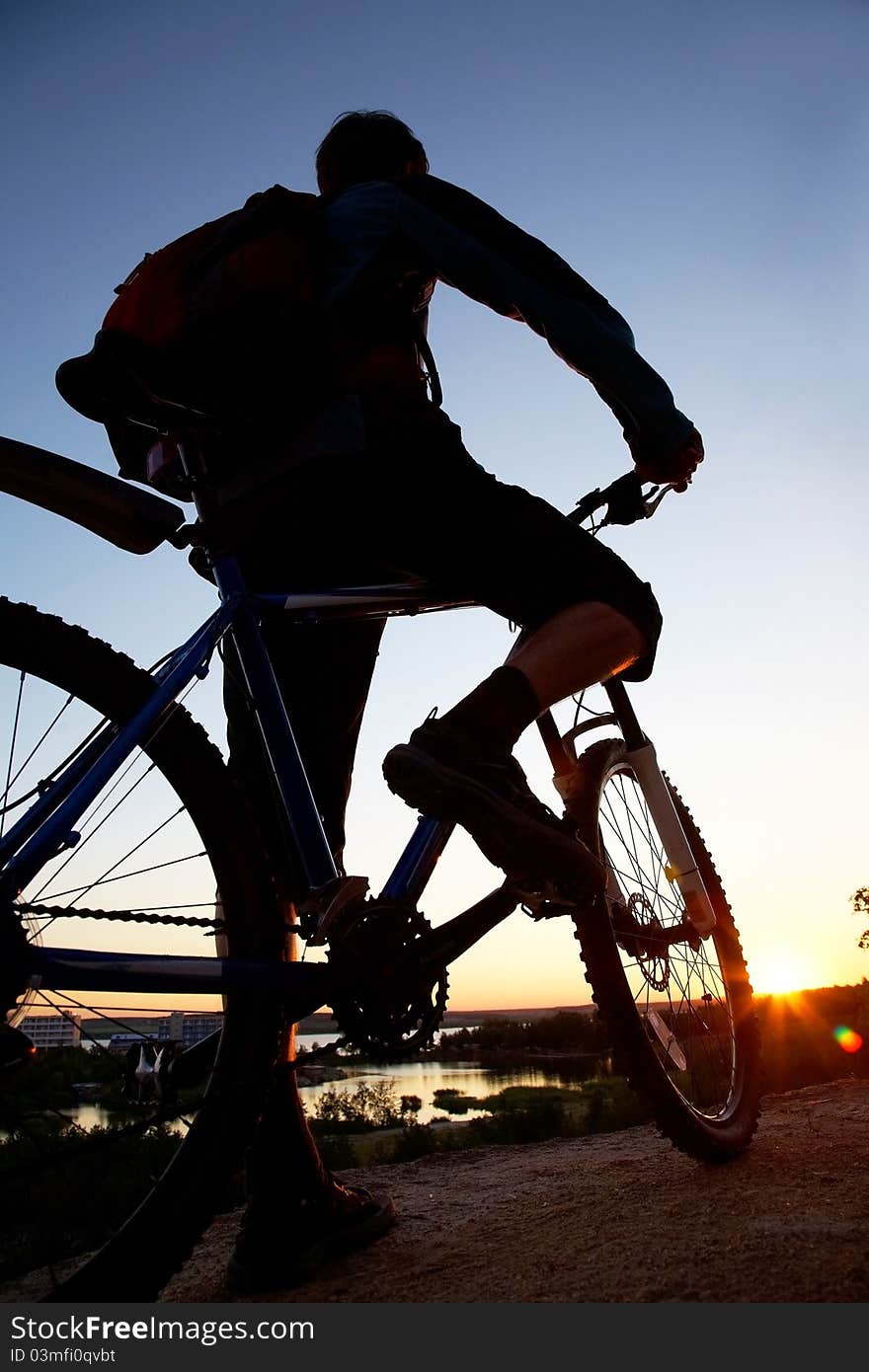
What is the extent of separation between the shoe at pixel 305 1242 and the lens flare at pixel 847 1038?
3964 millimetres

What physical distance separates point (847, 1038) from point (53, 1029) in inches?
199

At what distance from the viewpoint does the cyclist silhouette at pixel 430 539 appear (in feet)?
6.11

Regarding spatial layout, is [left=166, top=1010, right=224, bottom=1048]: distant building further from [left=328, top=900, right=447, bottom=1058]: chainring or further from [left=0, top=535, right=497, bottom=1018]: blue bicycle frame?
[left=328, top=900, right=447, bottom=1058]: chainring

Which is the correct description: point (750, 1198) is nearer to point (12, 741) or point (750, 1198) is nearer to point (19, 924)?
point (19, 924)

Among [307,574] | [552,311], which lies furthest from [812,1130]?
[552,311]

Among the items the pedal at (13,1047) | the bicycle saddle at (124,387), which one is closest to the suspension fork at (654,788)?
the bicycle saddle at (124,387)

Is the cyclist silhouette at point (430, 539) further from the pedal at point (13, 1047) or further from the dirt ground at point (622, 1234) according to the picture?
the pedal at point (13, 1047)

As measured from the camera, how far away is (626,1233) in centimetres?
170

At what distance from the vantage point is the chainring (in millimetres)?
1721

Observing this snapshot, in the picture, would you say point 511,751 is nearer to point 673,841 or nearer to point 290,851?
point 290,851

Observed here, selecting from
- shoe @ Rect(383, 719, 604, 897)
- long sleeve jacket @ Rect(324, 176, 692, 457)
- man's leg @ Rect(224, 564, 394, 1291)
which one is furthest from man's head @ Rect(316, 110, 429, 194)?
shoe @ Rect(383, 719, 604, 897)

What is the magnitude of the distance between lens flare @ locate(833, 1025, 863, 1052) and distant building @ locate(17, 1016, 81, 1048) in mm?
4832

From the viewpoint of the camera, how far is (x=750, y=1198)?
1878mm

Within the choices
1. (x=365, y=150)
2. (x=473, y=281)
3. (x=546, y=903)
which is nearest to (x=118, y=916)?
(x=546, y=903)
